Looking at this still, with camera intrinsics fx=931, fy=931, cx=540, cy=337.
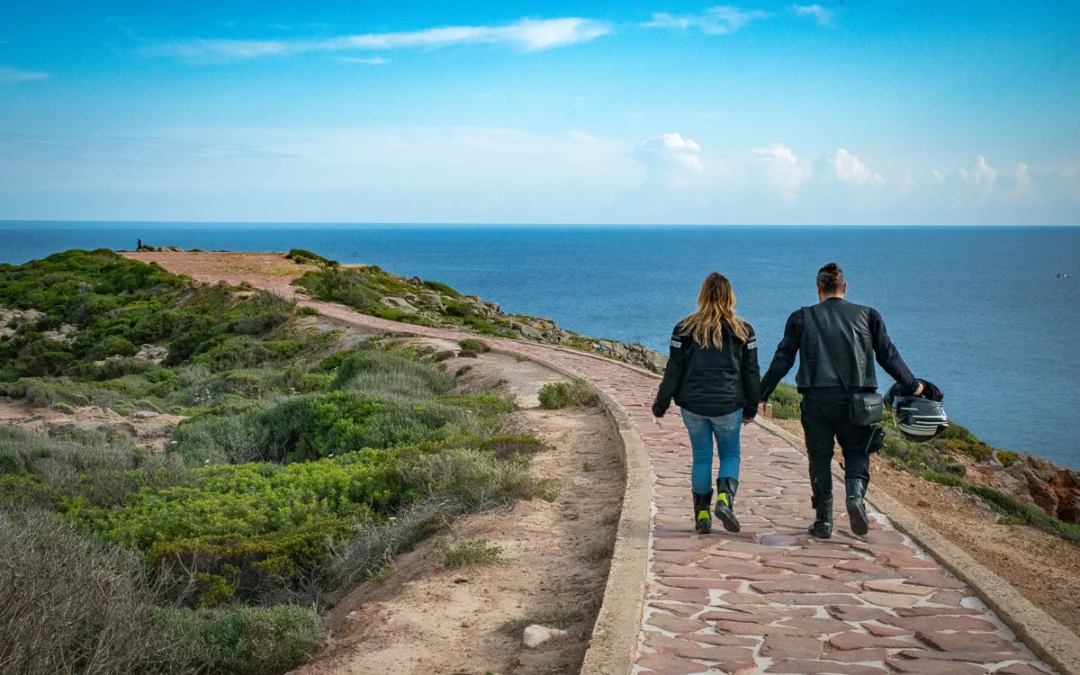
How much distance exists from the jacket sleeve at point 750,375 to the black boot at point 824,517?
807 mm

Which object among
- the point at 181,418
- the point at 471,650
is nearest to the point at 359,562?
the point at 471,650

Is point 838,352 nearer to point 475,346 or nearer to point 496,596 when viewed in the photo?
point 496,596

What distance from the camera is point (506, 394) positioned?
14.9 meters

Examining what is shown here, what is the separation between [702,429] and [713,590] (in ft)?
4.49

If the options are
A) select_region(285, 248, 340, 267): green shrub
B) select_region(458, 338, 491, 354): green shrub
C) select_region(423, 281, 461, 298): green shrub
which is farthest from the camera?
select_region(285, 248, 340, 267): green shrub

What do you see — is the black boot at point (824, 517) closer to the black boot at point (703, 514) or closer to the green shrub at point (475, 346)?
the black boot at point (703, 514)

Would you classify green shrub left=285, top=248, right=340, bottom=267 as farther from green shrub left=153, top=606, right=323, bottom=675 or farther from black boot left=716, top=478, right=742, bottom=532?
black boot left=716, top=478, right=742, bottom=532

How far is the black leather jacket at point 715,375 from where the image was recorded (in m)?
6.58

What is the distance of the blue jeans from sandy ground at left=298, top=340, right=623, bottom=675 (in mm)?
896

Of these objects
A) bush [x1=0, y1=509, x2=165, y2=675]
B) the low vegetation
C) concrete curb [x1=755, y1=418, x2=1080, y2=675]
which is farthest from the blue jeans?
bush [x1=0, y1=509, x2=165, y2=675]

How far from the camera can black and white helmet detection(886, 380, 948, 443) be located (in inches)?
248

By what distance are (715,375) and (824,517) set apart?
132 cm

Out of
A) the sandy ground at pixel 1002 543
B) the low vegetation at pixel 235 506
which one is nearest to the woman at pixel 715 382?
the low vegetation at pixel 235 506

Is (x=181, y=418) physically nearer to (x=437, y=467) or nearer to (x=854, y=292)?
(x=437, y=467)
